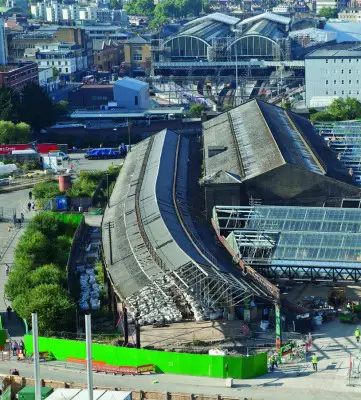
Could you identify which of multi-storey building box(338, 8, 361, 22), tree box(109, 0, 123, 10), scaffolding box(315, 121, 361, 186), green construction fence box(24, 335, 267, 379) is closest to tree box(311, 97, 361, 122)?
scaffolding box(315, 121, 361, 186)

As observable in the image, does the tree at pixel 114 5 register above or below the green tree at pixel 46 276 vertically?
above

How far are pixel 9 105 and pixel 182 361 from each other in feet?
142

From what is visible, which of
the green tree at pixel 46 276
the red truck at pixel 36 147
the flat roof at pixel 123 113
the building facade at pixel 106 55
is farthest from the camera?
the building facade at pixel 106 55

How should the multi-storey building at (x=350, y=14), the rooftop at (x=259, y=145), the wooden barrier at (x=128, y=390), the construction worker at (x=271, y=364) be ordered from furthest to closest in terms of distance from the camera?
the multi-storey building at (x=350, y=14) → the rooftop at (x=259, y=145) → the construction worker at (x=271, y=364) → the wooden barrier at (x=128, y=390)

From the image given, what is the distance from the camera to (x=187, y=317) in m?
30.4

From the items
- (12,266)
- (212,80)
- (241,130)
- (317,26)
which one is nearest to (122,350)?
(12,266)

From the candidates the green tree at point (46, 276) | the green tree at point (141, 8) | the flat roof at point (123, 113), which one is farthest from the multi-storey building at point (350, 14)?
the green tree at point (46, 276)

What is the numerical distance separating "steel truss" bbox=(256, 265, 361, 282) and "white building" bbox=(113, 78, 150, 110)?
46.3 m

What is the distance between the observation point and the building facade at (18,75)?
73.4 m

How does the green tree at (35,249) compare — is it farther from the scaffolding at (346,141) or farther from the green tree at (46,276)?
the scaffolding at (346,141)

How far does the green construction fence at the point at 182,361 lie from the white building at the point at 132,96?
51346 mm

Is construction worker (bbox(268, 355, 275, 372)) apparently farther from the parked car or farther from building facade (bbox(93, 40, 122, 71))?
building facade (bbox(93, 40, 122, 71))

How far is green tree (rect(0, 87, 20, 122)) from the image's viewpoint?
69438mm

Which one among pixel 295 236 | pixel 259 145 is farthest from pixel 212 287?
pixel 259 145
